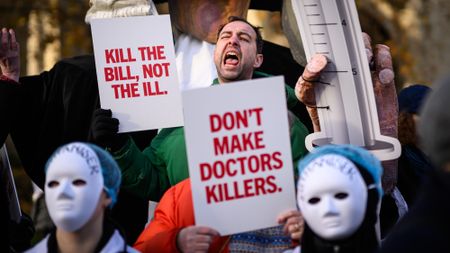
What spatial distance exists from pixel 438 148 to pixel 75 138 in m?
3.15

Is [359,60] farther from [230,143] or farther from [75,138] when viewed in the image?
[75,138]

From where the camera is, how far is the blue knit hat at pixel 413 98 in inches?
304

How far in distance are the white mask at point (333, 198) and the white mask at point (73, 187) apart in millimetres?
816

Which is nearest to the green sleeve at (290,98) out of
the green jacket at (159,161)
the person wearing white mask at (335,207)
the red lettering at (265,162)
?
the green jacket at (159,161)

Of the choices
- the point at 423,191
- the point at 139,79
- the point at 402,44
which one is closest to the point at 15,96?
the point at 139,79

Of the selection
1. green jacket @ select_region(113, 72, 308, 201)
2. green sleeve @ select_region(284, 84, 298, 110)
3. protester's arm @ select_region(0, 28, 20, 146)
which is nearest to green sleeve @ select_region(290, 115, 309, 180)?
green jacket @ select_region(113, 72, 308, 201)

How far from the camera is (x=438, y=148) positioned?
15.8 ft

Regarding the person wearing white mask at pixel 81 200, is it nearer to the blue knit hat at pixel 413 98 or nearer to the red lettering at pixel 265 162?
the red lettering at pixel 265 162

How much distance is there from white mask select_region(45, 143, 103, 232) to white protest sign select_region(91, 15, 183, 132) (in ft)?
3.48

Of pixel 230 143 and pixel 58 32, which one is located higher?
pixel 58 32

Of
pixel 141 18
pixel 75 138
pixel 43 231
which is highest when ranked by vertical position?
pixel 141 18

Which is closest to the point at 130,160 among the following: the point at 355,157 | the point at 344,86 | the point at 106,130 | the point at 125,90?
the point at 106,130

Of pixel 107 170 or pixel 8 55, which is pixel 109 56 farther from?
pixel 107 170

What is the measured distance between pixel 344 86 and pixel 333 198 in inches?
53.2
